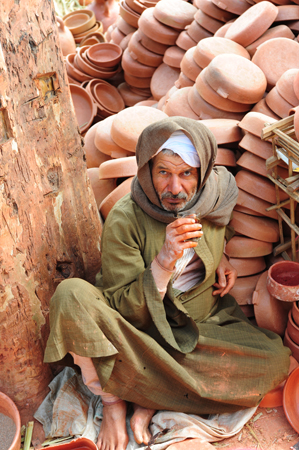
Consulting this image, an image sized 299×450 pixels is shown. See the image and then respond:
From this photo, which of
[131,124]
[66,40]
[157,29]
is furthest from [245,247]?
[66,40]

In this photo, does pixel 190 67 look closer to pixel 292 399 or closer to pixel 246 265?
pixel 246 265

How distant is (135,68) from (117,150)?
85.6 inches

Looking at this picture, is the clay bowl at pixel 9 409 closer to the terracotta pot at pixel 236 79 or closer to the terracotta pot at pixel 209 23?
the terracotta pot at pixel 236 79

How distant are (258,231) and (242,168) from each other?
463 millimetres

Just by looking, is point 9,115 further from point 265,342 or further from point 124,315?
point 265,342

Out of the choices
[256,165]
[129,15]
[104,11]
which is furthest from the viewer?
[104,11]

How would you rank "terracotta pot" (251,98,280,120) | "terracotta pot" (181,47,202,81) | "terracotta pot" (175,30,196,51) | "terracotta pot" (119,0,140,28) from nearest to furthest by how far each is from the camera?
1. "terracotta pot" (251,98,280,120)
2. "terracotta pot" (181,47,202,81)
3. "terracotta pot" (175,30,196,51)
4. "terracotta pot" (119,0,140,28)

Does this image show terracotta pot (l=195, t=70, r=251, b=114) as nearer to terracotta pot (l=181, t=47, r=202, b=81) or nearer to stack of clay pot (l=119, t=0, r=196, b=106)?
terracotta pot (l=181, t=47, r=202, b=81)

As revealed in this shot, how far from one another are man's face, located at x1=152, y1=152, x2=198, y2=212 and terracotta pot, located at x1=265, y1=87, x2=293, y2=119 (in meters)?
1.10

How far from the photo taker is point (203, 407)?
8.02ft

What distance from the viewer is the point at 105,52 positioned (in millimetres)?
5750

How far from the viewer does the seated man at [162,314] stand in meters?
2.15

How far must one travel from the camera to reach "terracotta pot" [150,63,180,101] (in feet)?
16.0

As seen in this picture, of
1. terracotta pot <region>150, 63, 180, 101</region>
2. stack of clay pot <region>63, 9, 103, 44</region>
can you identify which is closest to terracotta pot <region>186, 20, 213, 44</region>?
terracotta pot <region>150, 63, 180, 101</region>
